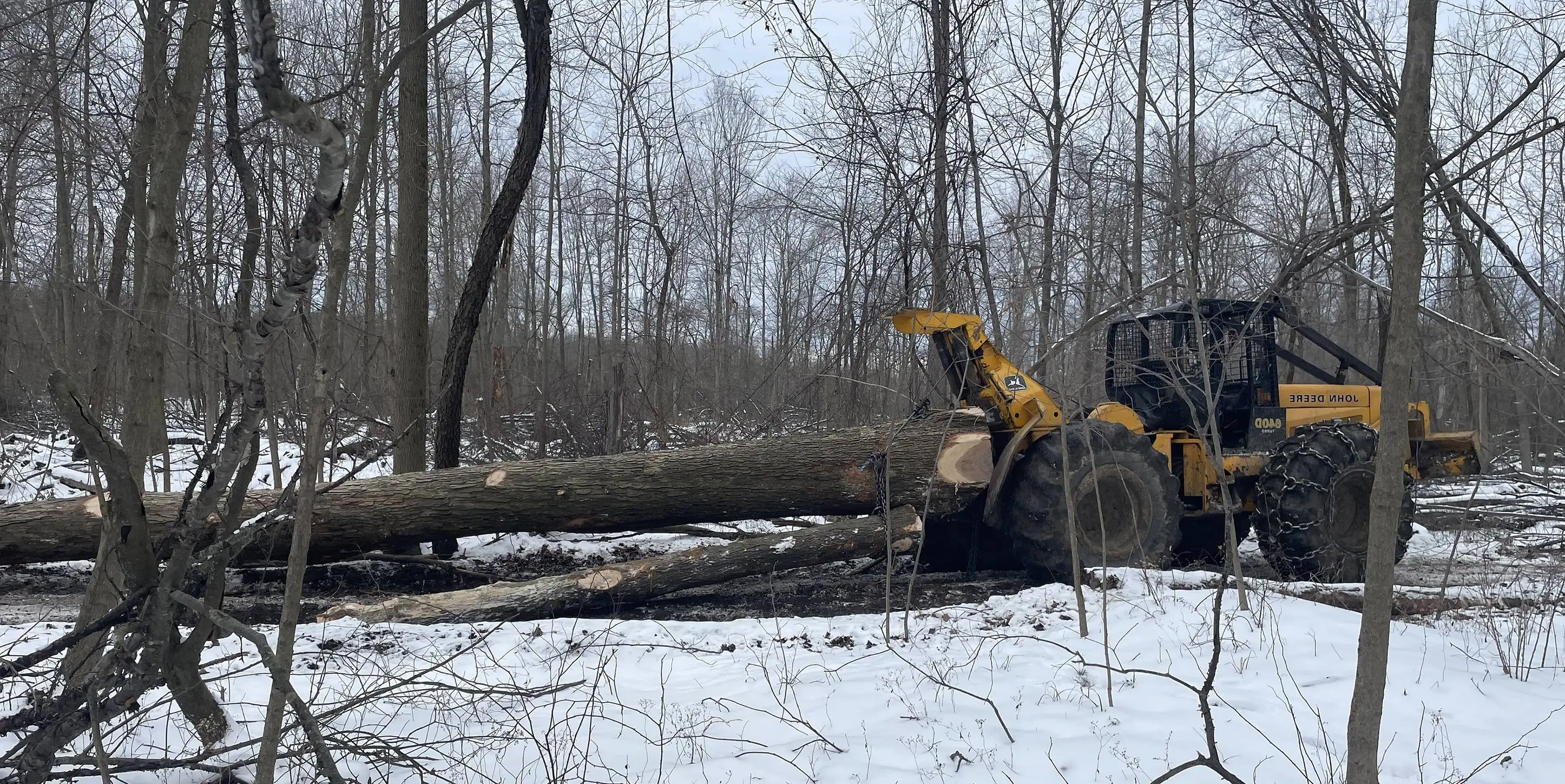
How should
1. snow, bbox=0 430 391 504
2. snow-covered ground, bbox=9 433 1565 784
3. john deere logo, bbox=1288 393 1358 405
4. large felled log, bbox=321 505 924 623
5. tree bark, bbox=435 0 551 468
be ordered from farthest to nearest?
snow, bbox=0 430 391 504
john deere logo, bbox=1288 393 1358 405
tree bark, bbox=435 0 551 468
large felled log, bbox=321 505 924 623
snow-covered ground, bbox=9 433 1565 784

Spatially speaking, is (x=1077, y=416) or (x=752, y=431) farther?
(x=752, y=431)

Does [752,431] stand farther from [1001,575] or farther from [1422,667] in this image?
[1422,667]

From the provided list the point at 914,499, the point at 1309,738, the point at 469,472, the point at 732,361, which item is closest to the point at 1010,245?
the point at 914,499

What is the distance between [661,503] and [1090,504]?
11.8 feet

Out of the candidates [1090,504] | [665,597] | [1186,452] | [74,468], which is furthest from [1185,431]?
[74,468]

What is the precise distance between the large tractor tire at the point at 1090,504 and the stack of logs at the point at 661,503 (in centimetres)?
39

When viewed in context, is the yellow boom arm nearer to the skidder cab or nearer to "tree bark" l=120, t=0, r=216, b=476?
the skidder cab

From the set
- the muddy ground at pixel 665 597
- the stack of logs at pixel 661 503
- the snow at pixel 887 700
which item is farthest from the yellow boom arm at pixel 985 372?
the snow at pixel 887 700

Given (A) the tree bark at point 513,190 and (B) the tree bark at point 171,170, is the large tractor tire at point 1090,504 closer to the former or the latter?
(A) the tree bark at point 513,190

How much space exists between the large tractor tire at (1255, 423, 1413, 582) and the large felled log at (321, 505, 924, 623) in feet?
10.4

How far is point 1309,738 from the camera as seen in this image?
4219 mm

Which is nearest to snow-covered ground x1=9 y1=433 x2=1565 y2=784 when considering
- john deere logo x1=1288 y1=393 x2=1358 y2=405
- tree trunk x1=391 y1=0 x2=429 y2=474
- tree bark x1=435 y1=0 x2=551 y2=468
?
john deere logo x1=1288 y1=393 x2=1358 y2=405

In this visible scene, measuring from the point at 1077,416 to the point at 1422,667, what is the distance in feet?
11.6

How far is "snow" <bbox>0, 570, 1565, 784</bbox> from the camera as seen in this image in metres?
3.92
